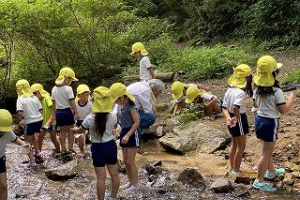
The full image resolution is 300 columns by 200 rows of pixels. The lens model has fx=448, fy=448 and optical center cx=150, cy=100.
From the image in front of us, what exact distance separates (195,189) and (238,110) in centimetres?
133

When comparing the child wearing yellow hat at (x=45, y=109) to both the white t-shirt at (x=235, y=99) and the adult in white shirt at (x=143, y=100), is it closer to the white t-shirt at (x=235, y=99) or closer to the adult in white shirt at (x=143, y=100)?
the adult in white shirt at (x=143, y=100)

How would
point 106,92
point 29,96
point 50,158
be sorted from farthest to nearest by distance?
point 50,158 < point 29,96 < point 106,92

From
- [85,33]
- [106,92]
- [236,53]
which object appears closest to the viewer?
[106,92]

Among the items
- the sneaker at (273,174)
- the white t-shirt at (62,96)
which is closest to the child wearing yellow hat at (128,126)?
the sneaker at (273,174)

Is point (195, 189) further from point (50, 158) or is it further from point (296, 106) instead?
point (296, 106)

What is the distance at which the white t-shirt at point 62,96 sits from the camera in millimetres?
8297

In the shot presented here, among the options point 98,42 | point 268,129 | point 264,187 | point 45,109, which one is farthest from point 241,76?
point 98,42

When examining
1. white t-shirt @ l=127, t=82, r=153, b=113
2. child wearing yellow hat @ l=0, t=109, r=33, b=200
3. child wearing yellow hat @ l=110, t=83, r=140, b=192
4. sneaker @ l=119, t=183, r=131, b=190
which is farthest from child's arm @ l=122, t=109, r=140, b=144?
child wearing yellow hat @ l=0, t=109, r=33, b=200

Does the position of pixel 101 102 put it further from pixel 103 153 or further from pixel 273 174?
pixel 273 174

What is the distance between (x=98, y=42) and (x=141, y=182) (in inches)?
347

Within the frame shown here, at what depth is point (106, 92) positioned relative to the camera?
5809 millimetres

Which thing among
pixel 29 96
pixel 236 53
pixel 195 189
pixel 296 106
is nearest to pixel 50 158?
pixel 29 96

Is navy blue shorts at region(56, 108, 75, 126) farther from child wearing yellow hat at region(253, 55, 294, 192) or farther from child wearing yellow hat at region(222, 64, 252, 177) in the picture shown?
child wearing yellow hat at region(253, 55, 294, 192)

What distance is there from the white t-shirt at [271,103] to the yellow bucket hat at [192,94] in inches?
148
